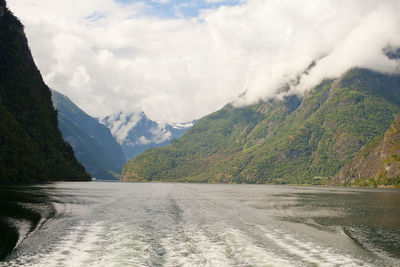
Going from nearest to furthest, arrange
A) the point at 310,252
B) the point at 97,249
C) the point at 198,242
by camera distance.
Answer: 1. the point at 97,249
2. the point at 310,252
3. the point at 198,242

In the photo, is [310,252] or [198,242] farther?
[198,242]

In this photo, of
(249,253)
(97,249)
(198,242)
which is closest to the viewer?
(249,253)

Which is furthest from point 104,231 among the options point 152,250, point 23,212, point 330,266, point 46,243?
point 330,266

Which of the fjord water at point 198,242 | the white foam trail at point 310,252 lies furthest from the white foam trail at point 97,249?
the white foam trail at point 310,252

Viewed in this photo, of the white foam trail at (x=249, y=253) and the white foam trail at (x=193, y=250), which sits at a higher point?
the white foam trail at (x=193, y=250)

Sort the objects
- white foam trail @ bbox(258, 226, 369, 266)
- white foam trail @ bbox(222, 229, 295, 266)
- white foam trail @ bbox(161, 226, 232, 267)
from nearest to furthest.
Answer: white foam trail @ bbox(161, 226, 232, 267)
white foam trail @ bbox(222, 229, 295, 266)
white foam trail @ bbox(258, 226, 369, 266)

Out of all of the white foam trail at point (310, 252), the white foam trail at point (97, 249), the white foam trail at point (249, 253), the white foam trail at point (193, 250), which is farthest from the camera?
the white foam trail at point (310, 252)

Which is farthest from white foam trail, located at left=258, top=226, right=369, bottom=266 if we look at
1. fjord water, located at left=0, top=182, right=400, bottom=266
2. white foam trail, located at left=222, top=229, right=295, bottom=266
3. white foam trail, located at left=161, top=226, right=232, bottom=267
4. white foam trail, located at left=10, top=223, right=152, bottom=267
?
white foam trail, located at left=10, top=223, right=152, bottom=267

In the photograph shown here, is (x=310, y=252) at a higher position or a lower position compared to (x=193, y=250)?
lower

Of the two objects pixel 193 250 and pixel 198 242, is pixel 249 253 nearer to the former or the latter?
pixel 193 250

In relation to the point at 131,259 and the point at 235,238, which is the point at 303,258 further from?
the point at 131,259

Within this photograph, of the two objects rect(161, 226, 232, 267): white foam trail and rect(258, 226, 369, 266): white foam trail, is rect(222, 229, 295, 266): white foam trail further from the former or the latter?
rect(258, 226, 369, 266): white foam trail

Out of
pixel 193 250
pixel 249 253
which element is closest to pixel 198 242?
pixel 193 250

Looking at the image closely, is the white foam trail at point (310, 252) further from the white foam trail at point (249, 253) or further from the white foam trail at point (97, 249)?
the white foam trail at point (97, 249)
